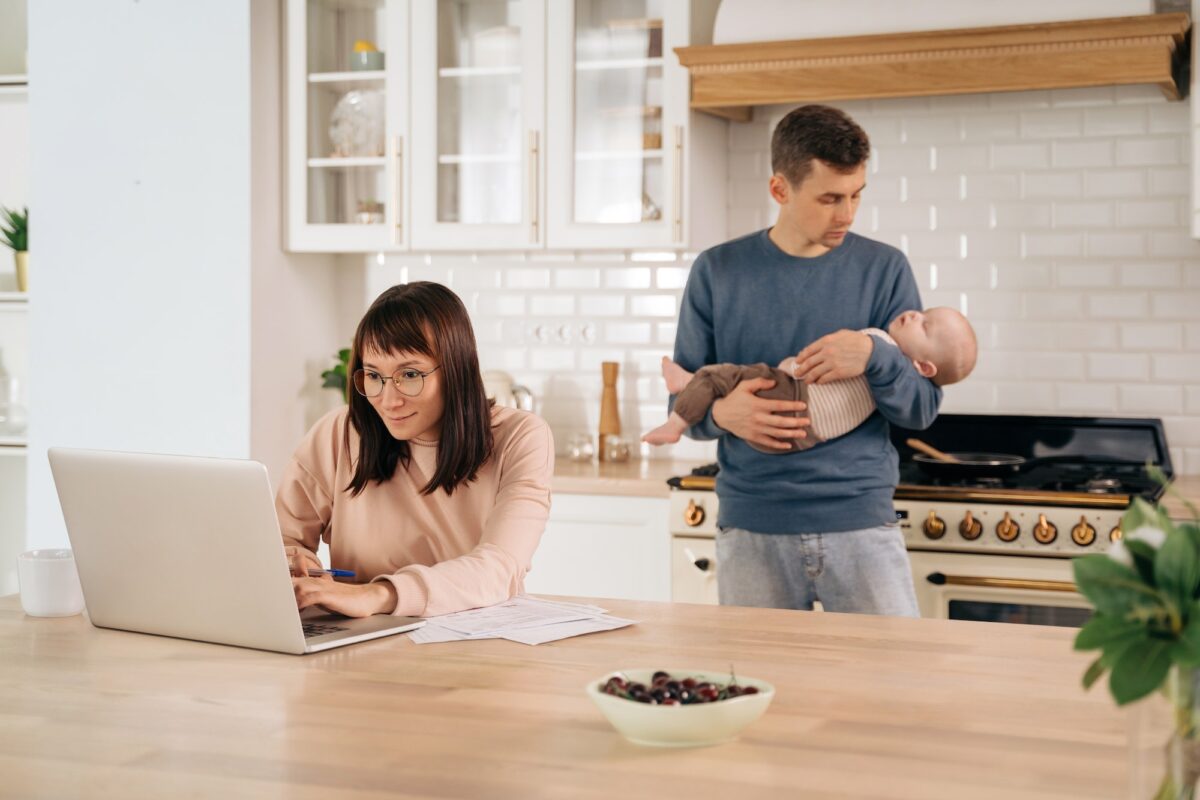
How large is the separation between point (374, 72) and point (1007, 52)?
1850 millimetres

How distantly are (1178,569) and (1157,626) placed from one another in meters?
0.04

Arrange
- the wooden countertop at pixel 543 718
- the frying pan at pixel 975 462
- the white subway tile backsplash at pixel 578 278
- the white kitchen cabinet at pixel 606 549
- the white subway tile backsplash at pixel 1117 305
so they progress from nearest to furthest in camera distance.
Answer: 1. the wooden countertop at pixel 543 718
2. the frying pan at pixel 975 462
3. the white kitchen cabinet at pixel 606 549
4. the white subway tile backsplash at pixel 1117 305
5. the white subway tile backsplash at pixel 578 278

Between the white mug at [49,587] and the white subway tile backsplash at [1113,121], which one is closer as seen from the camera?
the white mug at [49,587]

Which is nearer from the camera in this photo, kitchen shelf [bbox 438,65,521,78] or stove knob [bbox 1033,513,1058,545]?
stove knob [bbox 1033,513,1058,545]

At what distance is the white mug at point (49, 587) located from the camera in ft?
6.18

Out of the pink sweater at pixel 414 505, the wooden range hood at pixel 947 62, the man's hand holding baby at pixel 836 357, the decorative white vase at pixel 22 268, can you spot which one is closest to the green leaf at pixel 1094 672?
the pink sweater at pixel 414 505

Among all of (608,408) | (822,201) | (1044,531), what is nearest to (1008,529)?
(1044,531)

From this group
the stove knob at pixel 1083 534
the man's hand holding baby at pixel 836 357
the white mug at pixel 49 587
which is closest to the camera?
the white mug at pixel 49 587

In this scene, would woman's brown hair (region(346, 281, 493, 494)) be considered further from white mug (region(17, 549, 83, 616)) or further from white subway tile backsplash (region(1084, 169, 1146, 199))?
white subway tile backsplash (region(1084, 169, 1146, 199))

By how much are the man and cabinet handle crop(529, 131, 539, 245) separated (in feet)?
3.83

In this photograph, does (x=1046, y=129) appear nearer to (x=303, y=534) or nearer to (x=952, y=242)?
(x=952, y=242)

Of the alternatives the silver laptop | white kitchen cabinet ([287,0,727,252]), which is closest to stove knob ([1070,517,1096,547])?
white kitchen cabinet ([287,0,727,252])

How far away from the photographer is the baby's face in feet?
8.50

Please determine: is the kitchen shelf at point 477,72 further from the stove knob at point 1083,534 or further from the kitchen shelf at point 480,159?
the stove knob at point 1083,534
